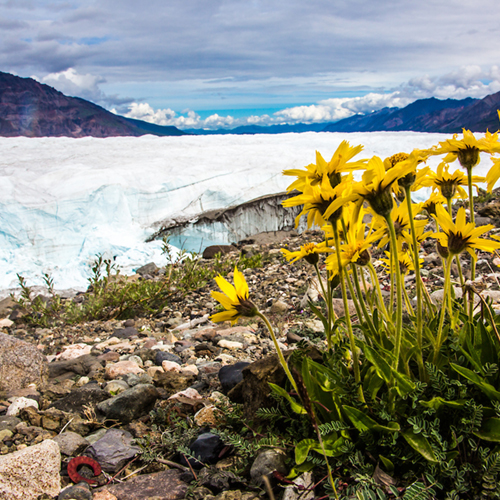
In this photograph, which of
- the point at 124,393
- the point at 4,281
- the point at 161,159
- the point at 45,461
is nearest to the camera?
the point at 45,461

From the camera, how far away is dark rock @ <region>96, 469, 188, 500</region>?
1754 mm

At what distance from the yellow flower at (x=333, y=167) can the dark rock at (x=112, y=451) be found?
5.44ft

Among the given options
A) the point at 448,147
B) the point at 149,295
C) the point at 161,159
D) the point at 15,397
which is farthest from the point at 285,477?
the point at 161,159

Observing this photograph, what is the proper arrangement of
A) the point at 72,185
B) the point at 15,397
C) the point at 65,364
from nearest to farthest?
1. the point at 15,397
2. the point at 65,364
3. the point at 72,185

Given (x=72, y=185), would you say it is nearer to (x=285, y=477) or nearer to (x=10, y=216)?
(x=10, y=216)

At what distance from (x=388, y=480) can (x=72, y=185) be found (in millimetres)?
8791

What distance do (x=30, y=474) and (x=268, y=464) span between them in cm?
111

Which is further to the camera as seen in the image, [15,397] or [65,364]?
[65,364]

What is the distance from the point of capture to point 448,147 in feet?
5.70

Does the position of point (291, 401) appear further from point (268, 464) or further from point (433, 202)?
point (433, 202)

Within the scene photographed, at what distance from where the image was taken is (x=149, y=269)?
752 centimetres

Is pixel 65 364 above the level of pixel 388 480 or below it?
below

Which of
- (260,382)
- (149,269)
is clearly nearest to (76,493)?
(260,382)

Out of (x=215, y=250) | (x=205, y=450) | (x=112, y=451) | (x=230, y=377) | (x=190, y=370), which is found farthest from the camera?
(x=215, y=250)
